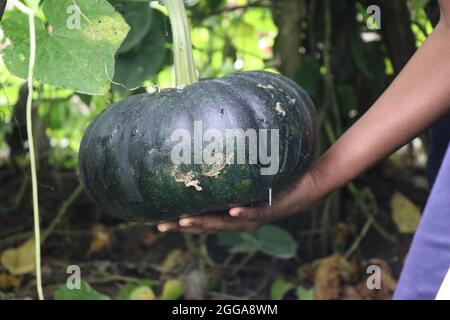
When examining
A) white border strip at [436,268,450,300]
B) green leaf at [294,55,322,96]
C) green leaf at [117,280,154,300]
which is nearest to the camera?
white border strip at [436,268,450,300]

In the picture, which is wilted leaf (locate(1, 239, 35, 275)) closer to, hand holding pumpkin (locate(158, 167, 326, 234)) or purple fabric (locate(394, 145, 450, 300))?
hand holding pumpkin (locate(158, 167, 326, 234))

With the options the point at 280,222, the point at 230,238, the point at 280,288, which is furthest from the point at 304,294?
the point at 280,222

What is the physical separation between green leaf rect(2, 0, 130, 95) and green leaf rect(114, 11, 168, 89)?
56cm

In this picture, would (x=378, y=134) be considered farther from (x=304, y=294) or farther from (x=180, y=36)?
(x=304, y=294)

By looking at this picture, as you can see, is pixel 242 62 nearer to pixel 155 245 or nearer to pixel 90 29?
pixel 155 245

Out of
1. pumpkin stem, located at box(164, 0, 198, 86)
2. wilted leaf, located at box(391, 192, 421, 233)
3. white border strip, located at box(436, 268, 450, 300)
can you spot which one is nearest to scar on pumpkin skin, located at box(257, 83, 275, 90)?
pumpkin stem, located at box(164, 0, 198, 86)

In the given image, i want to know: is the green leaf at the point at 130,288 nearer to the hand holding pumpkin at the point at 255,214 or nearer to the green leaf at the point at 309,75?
the hand holding pumpkin at the point at 255,214

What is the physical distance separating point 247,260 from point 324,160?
0.67 metres

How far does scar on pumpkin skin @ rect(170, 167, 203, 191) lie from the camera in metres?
0.96

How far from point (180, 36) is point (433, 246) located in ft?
1.44

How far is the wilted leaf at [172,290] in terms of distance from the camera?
1521 millimetres

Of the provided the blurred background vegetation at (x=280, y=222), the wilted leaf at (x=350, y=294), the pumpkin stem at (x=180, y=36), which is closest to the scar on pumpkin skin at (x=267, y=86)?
the pumpkin stem at (x=180, y=36)
